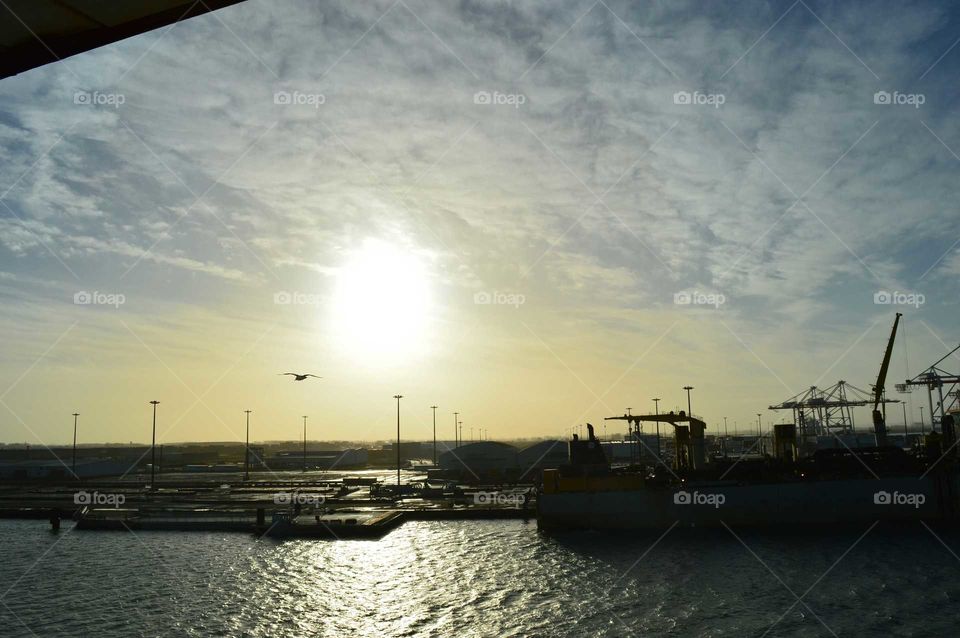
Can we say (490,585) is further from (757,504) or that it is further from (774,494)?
(774,494)

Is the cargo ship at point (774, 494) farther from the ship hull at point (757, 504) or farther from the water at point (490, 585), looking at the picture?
the water at point (490, 585)

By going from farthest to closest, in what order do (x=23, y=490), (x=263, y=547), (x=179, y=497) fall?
(x=23, y=490) < (x=179, y=497) < (x=263, y=547)

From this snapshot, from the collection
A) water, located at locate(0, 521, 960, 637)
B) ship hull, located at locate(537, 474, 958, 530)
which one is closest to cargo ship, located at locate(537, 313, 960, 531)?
ship hull, located at locate(537, 474, 958, 530)

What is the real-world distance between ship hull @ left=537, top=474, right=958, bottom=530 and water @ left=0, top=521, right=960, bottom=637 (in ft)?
9.24

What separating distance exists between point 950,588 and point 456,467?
276 ft

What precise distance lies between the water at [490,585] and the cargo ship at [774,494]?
289cm

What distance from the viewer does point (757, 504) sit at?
168ft

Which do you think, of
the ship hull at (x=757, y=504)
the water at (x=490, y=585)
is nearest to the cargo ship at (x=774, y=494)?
the ship hull at (x=757, y=504)

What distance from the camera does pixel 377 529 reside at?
168 feet

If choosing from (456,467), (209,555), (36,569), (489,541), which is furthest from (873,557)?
(456,467)

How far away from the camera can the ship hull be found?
50750mm

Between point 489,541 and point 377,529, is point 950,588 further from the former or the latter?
point 377,529

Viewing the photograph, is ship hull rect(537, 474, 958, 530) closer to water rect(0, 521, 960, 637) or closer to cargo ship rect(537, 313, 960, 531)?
cargo ship rect(537, 313, 960, 531)

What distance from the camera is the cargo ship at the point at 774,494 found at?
50781 mm
